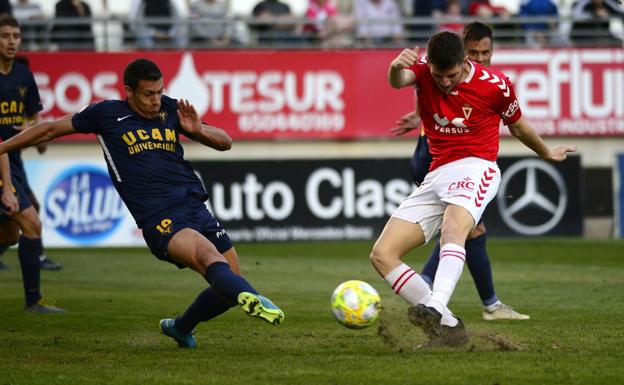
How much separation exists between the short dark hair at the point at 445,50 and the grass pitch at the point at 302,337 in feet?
6.03

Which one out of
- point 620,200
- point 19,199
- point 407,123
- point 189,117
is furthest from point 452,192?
point 620,200

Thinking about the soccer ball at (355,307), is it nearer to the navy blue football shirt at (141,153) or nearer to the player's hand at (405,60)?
the navy blue football shirt at (141,153)

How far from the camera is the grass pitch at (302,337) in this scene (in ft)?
24.5

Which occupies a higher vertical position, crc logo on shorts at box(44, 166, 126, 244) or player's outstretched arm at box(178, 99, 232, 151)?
player's outstretched arm at box(178, 99, 232, 151)

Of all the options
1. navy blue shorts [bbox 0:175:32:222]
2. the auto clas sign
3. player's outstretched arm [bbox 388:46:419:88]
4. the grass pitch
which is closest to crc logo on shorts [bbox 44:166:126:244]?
the auto clas sign

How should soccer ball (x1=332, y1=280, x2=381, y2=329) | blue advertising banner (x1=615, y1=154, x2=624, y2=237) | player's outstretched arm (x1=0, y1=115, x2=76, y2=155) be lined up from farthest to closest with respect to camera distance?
1. blue advertising banner (x1=615, y1=154, x2=624, y2=237)
2. player's outstretched arm (x1=0, y1=115, x2=76, y2=155)
3. soccer ball (x1=332, y1=280, x2=381, y2=329)

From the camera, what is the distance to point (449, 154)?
910cm

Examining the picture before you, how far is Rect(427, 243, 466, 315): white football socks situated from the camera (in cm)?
829

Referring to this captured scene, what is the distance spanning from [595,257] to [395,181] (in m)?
4.93

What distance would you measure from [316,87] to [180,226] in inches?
554

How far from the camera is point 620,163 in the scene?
75.2 ft

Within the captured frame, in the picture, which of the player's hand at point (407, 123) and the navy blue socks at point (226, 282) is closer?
the navy blue socks at point (226, 282)

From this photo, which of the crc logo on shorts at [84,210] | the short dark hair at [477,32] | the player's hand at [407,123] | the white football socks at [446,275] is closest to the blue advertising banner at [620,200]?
the crc logo on shorts at [84,210]

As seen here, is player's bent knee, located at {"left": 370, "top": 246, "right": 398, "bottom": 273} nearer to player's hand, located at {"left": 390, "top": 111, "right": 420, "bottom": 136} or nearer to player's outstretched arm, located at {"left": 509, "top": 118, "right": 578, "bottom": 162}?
player's outstretched arm, located at {"left": 509, "top": 118, "right": 578, "bottom": 162}
